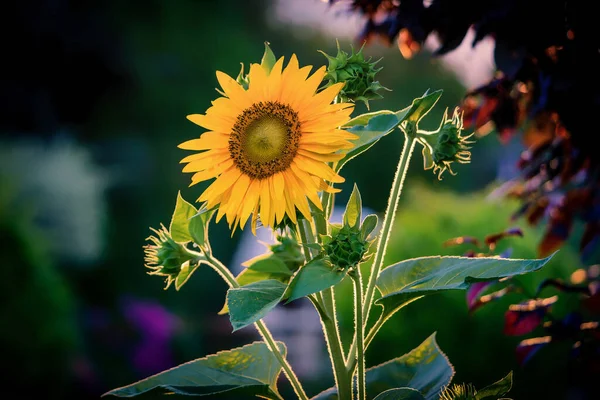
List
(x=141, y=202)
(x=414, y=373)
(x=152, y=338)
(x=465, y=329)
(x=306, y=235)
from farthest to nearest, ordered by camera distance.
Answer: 1. (x=141, y=202)
2. (x=152, y=338)
3. (x=465, y=329)
4. (x=414, y=373)
5. (x=306, y=235)

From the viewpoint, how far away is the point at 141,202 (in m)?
5.95

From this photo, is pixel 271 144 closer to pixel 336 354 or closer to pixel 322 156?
pixel 322 156

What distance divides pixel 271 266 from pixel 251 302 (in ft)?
0.53

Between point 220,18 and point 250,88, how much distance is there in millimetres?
8904

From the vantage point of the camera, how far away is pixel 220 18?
905 cm

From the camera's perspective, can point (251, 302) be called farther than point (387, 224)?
No

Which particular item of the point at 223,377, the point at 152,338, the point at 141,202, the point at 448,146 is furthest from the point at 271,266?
the point at 141,202

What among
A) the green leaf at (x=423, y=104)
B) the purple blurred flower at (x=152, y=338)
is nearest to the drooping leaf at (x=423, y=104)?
the green leaf at (x=423, y=104)

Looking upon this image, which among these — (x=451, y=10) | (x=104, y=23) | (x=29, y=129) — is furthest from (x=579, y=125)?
(x=104, y=23)

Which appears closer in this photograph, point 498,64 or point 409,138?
point 409,138

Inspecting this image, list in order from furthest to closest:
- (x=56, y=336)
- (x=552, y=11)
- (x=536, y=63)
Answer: (x=56, y=336), (x=536, y=63), (x=552, y=11)

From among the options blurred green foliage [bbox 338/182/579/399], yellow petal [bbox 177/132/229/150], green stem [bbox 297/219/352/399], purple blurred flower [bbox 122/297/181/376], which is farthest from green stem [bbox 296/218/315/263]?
purple blurred flower [bbox 122/297/181/376]

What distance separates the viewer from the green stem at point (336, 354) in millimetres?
649

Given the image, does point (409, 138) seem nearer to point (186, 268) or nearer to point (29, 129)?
point (186, 268)
